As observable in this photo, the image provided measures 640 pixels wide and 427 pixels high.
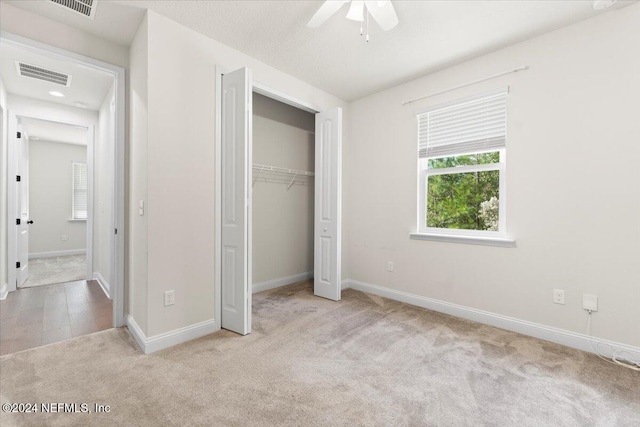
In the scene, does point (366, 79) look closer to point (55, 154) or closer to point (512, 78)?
point (512, 78)

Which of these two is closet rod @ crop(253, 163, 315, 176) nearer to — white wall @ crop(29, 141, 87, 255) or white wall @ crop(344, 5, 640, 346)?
white wall @ crop(344, 5, 640, 346)

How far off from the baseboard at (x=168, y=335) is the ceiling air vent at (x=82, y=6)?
252cm

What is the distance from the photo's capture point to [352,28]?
250 cm

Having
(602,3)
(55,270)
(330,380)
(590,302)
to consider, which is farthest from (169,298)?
(55,270)

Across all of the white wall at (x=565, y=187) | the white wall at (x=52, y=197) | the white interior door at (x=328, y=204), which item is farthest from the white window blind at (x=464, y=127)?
the white wall at (x=52, y=197)

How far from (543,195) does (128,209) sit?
3.77 m

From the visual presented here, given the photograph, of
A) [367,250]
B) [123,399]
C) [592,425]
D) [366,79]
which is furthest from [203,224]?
[592,425]

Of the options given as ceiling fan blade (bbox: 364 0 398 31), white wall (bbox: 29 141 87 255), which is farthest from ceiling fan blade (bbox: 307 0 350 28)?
white wall (bbox: 29 141 87 255)

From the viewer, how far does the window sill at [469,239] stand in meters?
2.79

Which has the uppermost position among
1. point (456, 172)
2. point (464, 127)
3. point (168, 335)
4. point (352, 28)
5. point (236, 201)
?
point (352, 28)

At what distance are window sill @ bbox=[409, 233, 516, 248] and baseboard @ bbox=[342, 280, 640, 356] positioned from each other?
68cm

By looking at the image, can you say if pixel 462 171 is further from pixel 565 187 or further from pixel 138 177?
pixel 138 177

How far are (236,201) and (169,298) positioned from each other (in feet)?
3.17

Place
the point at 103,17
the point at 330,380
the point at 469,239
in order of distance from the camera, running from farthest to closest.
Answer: the point at 469,239
the point at 103,17
the point at 330,380
